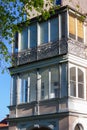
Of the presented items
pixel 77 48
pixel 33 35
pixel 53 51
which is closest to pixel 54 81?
pixel 53 51

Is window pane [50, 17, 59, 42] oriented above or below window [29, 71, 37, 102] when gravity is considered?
above

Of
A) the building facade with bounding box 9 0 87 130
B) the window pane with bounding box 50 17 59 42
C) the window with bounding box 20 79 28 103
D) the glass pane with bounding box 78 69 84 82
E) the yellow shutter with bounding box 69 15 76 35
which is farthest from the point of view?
the window with bounding box 20 79 28 103

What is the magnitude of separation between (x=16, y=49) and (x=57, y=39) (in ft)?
14.2

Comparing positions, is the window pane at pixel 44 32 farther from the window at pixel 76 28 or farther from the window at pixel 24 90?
the window at pixel 24 90

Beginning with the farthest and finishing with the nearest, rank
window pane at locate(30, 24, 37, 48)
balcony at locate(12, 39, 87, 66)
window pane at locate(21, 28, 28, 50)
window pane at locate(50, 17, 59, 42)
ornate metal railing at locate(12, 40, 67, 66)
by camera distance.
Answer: window pane at locate(21, 28, 28, 50), window pane at locate(30, 24, 37, 48), window pane at locate(50, 17, 59, 42), ornate metal railing at locate(12, 40, 67, 66), balcony at locate(12, 39, 87, 66)

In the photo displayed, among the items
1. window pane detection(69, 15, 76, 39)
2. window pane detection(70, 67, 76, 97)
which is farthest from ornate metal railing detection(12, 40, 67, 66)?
window pane detection(70, 67, 76, 97)

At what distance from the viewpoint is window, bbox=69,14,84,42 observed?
26.7 meters

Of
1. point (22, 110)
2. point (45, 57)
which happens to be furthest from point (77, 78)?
point (22, 110)

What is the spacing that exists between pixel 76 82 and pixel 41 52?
340cm

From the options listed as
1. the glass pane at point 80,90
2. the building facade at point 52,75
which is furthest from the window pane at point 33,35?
the glass pane at point 80,90

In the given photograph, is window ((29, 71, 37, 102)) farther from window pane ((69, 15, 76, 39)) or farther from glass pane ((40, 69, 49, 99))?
window pane ((69, 15, 76, 39))

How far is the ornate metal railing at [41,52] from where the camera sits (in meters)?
26.1

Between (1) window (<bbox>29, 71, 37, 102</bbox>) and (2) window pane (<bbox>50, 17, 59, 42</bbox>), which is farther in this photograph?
(1) window (<bbox>29, 71, 37, 102</bbox>)

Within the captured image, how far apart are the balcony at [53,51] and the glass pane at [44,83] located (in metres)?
1.02
